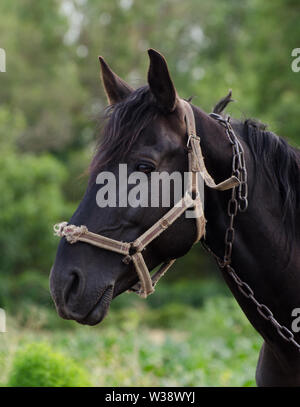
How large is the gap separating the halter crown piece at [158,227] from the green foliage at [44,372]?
2022 mm

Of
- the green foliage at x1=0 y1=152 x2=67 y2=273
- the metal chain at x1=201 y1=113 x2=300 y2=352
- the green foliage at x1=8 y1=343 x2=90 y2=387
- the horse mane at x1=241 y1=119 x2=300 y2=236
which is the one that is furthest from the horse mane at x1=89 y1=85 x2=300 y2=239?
the green foliage at x1=0 y1=152 x2=67 y2=273

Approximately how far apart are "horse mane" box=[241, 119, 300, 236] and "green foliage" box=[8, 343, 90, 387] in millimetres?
2422

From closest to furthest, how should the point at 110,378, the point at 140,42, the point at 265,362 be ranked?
the point at 265,362 → the point at 110,378 → the point at 140,42

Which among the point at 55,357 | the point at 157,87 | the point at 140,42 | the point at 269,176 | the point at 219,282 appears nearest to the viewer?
the point at 157,87

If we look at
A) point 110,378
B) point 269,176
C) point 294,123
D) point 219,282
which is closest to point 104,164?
point 269,176

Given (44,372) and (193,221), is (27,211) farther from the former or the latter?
(193,221)

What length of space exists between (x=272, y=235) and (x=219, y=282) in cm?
2052

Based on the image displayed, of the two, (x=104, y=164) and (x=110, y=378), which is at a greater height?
(x=104, y=164)

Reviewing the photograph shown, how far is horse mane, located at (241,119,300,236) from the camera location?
8.38 ft

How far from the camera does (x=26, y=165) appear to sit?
1622 cm

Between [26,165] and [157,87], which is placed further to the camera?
[26,165]

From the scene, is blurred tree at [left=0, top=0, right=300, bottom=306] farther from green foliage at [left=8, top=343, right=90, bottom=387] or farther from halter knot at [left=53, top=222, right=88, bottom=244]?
halter knot at [left=53, top=222, right=88, bottom=244]

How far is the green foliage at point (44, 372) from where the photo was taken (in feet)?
13.5

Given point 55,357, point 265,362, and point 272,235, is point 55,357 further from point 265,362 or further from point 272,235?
point 272,235
